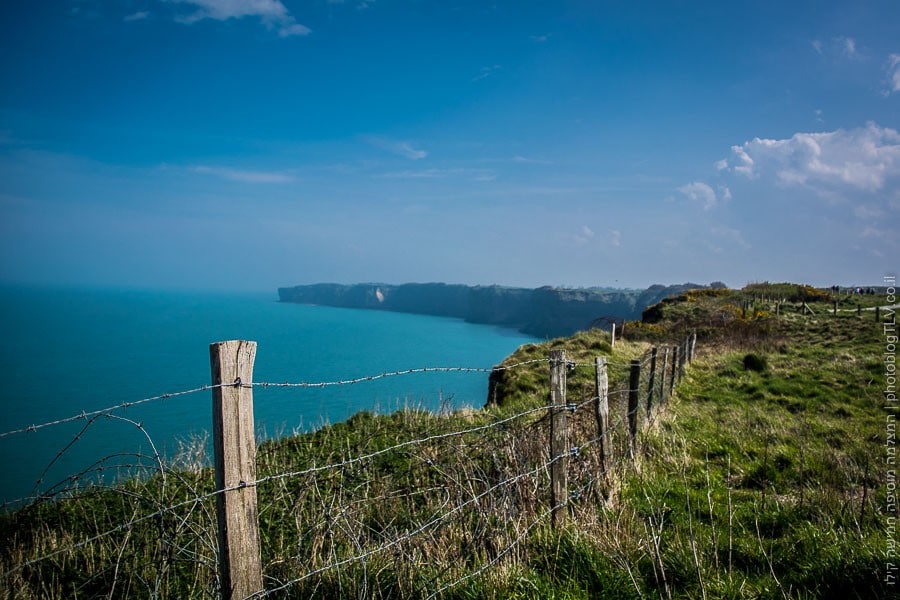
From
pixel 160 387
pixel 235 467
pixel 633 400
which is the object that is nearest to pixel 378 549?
pixel 235 467

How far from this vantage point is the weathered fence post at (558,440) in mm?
4430

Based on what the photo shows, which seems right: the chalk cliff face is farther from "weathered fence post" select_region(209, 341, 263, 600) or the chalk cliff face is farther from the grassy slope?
"weathered fence post" select_region(209, 341, 263, 600)

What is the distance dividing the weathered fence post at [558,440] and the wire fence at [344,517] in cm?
2

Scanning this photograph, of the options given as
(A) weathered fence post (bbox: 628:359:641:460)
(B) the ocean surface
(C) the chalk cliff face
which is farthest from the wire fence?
(C) the chalk cliff face

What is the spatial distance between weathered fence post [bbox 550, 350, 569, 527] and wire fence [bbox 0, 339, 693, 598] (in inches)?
0.8

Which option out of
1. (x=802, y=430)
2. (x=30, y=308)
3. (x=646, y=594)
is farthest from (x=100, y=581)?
(x=30, y=308)

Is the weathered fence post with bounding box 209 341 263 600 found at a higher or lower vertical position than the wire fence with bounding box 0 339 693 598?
higher

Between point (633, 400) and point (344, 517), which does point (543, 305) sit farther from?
point (344, 517)

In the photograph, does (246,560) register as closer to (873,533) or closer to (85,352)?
(873,533)

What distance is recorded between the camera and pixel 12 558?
527 cm

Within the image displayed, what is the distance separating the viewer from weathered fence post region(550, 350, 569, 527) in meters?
4.43

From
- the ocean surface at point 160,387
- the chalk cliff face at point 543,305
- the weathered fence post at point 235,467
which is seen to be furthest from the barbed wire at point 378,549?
the chalk cliff face at point 543,305

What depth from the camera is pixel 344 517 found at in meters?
3.38

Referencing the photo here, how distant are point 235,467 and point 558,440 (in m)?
2.99
